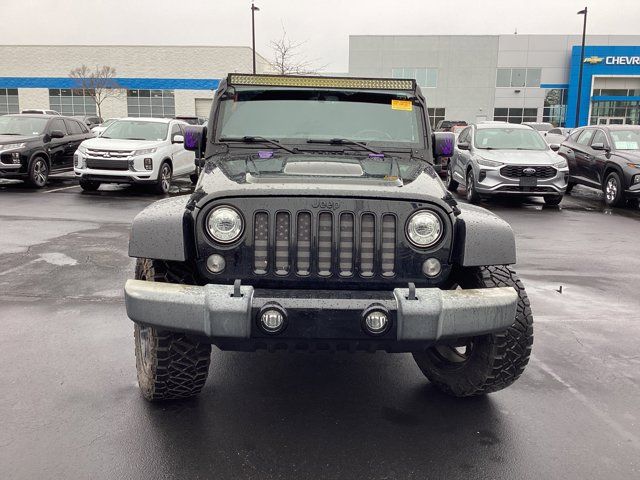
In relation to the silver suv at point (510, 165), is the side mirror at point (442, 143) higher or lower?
higher

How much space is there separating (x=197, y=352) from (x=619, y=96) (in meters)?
58.8

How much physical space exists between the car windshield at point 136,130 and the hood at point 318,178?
10847 mm

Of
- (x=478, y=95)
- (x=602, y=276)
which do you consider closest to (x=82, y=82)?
(x=478, y=95)

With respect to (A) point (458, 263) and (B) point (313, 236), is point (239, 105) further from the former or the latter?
(A) point (458, 263)

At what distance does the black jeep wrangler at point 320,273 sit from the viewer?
275 cm

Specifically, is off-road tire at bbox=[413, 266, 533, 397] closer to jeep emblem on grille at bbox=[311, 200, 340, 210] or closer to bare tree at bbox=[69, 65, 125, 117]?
jeep emblem on grille at bbox=[311, 200, 340, 210]

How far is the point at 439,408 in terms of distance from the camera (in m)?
3.56

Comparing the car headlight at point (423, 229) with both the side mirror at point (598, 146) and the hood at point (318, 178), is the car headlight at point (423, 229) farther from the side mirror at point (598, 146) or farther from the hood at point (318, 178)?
the side mirror at point (598, 146)

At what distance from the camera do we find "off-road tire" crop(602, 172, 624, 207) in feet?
40.8

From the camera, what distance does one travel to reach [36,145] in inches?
542

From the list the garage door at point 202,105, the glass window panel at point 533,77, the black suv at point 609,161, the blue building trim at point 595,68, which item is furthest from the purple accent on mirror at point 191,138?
the glass window panel at point 533,77

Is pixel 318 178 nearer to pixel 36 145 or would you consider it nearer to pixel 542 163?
pixel 542 163

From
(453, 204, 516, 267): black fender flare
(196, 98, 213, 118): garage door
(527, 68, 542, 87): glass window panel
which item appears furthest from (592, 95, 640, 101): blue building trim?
(453, 204, 516, 267): black fender flare

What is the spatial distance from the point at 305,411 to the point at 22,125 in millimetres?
13458
